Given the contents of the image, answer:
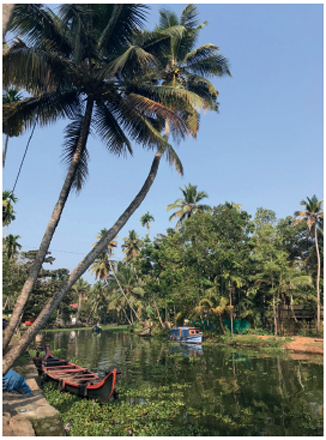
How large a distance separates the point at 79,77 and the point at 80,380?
9.83m

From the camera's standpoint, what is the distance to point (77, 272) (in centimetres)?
744

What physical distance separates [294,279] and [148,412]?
20245 millimetres

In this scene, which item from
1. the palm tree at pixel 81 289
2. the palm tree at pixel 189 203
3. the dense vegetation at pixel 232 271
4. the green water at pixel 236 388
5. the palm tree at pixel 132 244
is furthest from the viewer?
the palm tree at pixel 81 289

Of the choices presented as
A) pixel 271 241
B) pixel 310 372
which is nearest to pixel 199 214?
pixel 271 241

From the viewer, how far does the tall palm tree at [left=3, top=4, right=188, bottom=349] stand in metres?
7.64

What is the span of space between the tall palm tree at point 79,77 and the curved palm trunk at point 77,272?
1.08ft

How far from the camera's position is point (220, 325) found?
31.3m

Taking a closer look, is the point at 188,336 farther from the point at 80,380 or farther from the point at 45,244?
the point at 45,244

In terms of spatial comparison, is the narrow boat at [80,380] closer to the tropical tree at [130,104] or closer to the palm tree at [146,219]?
the tropical tree at [130,104]

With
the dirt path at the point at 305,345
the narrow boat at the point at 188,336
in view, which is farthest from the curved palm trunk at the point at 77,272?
the narrow boat at the point at 188,336

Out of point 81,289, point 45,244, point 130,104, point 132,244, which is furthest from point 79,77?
point 81,289

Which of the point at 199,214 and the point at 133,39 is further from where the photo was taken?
Result: the point at 199,214

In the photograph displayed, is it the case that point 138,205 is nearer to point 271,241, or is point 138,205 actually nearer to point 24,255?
point 271,241

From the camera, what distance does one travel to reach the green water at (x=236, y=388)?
8.38 m
